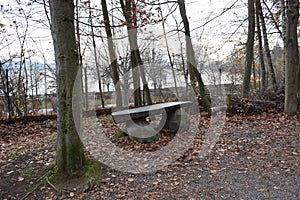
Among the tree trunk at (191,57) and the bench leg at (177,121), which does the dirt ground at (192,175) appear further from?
the tree trunk at (191,57)

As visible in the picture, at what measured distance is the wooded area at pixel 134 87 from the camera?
2572mm

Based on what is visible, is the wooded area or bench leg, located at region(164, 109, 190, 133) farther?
bench leg, located at region(164, 109, 190, 133)

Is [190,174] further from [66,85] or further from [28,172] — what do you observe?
[28,172]

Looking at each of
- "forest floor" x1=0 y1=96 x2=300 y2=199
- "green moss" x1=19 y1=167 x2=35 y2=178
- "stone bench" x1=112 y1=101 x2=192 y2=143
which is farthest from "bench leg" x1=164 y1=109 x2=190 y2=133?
"green moss" x1=19 y1=167 x2=35 y2=178

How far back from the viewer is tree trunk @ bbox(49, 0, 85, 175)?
2492 millimetres

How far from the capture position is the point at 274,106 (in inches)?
236

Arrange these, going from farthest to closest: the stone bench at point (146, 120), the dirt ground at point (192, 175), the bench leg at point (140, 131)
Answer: the bench leg at point (140, 131)
the stone bench at point (146, 120)
the dirt ground at point (192, 175)

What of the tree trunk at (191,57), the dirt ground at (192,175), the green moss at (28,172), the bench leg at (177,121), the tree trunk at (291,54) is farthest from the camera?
the tree trunk at (191,57)

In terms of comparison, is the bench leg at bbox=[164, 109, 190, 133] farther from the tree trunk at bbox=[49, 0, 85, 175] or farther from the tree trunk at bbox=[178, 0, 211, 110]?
the tree trunk at bbox=[49, 0, 85, 175]

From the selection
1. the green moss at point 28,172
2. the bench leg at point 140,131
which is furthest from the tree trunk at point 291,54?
the green moss at point 28,172

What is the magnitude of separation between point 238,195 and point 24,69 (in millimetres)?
9181

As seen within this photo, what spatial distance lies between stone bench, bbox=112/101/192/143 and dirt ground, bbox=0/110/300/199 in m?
0.19

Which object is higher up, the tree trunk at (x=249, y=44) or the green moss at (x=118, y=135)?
the tree trunk at (x=249, y=44)

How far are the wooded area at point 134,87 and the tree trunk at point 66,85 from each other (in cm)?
1
